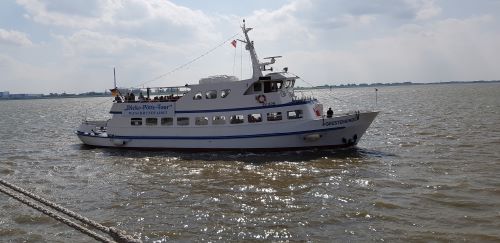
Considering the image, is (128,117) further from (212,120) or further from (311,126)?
(311,126)

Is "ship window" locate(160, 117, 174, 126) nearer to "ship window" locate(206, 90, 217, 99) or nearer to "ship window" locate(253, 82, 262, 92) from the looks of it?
"ship window" locate(206, 90, 217, 99)

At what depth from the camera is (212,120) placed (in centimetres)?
2784

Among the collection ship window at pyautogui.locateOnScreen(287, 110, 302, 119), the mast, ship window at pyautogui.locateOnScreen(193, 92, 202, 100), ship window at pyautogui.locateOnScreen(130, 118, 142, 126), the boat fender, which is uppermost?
the mast

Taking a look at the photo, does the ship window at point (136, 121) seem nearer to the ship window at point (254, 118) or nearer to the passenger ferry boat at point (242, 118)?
the passenger ferry boat at point (242, 118)

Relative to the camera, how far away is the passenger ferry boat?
26.4m

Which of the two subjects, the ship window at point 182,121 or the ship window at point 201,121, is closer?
the ship window at point 201,121

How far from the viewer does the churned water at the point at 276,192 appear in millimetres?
12977

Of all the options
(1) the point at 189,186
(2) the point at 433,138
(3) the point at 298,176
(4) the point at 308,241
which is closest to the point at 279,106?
(3) the point at 298,176

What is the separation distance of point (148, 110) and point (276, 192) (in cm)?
1526

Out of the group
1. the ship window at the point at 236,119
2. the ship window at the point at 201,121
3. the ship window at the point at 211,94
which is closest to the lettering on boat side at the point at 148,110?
the ship window at the point at 201,121

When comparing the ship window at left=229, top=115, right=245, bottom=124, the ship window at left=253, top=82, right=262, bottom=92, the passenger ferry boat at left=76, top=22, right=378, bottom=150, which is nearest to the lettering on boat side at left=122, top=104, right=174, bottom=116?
the passenger ferry boat at left=76, top=22, right=378, bottom=150

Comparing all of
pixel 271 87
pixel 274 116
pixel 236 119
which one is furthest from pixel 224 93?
pixel 274 116

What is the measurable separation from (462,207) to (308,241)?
6022 mm

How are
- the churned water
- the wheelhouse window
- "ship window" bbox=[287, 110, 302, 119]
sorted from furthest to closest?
the wheelhouse window → "ship window" bbox=[287, 110, 302, 119] → the churned water
